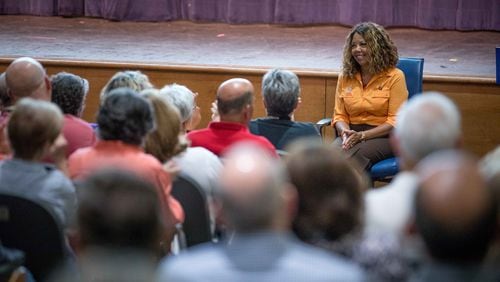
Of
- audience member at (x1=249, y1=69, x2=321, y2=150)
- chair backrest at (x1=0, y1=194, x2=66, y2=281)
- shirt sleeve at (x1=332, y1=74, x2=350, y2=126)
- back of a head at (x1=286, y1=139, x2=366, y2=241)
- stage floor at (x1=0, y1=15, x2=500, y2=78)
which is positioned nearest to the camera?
back of a head at (x1=286, y1=139, x2=366, y2=241)

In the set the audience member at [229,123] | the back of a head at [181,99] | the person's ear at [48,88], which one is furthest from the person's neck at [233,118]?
the person's ear at [48,88]

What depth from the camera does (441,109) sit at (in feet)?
8.14

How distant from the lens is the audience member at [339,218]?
221 cm

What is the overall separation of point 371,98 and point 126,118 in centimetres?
215

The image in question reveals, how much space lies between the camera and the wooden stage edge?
5.50 meters

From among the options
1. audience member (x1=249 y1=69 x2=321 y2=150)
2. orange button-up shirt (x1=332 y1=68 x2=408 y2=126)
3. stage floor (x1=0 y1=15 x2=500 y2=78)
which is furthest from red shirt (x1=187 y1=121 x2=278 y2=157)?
stage floor (x1=0 y1=15 x2=500 y2=78)

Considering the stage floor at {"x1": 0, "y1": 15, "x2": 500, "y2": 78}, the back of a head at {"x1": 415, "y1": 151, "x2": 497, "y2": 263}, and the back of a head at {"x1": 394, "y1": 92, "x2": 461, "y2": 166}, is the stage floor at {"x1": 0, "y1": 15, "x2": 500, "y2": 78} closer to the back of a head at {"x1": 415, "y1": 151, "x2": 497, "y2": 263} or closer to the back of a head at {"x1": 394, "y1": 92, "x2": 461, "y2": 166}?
the back of a head at {"x1": 394, "y1": 92, "x2": 461, "y2": 166}

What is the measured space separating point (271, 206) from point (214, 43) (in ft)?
17.0

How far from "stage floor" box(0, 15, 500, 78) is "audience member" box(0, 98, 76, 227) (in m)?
2.88

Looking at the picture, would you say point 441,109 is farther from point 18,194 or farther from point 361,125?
point 361,125

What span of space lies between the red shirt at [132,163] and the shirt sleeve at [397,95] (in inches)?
81.6

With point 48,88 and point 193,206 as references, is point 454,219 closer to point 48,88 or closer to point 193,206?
point 193,206

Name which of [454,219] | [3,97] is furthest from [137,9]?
[454,219]

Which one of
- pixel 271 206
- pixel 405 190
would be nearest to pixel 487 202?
pixel 271 206
